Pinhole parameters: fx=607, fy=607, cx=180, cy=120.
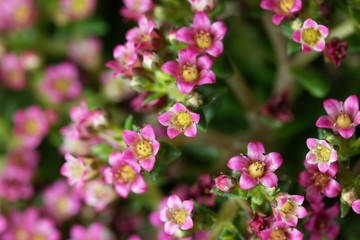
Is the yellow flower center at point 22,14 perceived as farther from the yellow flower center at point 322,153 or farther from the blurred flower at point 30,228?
the yellow flower center at point 322,153

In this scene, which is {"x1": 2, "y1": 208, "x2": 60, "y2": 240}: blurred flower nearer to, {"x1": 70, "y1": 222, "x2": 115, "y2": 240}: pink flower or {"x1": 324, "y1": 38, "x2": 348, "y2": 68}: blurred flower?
Result: {"x1": 70, "y1": 222, "x2": 115, "y2": 240}: pink flower

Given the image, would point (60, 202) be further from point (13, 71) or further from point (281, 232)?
point (281, 232)

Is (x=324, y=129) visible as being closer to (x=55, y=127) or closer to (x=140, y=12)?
(x=140, y=12)

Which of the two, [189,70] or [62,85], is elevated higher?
[189,70]

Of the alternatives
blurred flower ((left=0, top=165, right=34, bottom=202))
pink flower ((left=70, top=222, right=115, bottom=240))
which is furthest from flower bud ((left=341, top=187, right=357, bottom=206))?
blurred flower ((left=0, top=165, right=34, bottom=202))

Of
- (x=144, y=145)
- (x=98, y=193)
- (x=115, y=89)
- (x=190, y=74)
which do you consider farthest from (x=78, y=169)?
(x=115, y=89)

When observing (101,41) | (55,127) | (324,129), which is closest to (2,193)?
(55,127)
